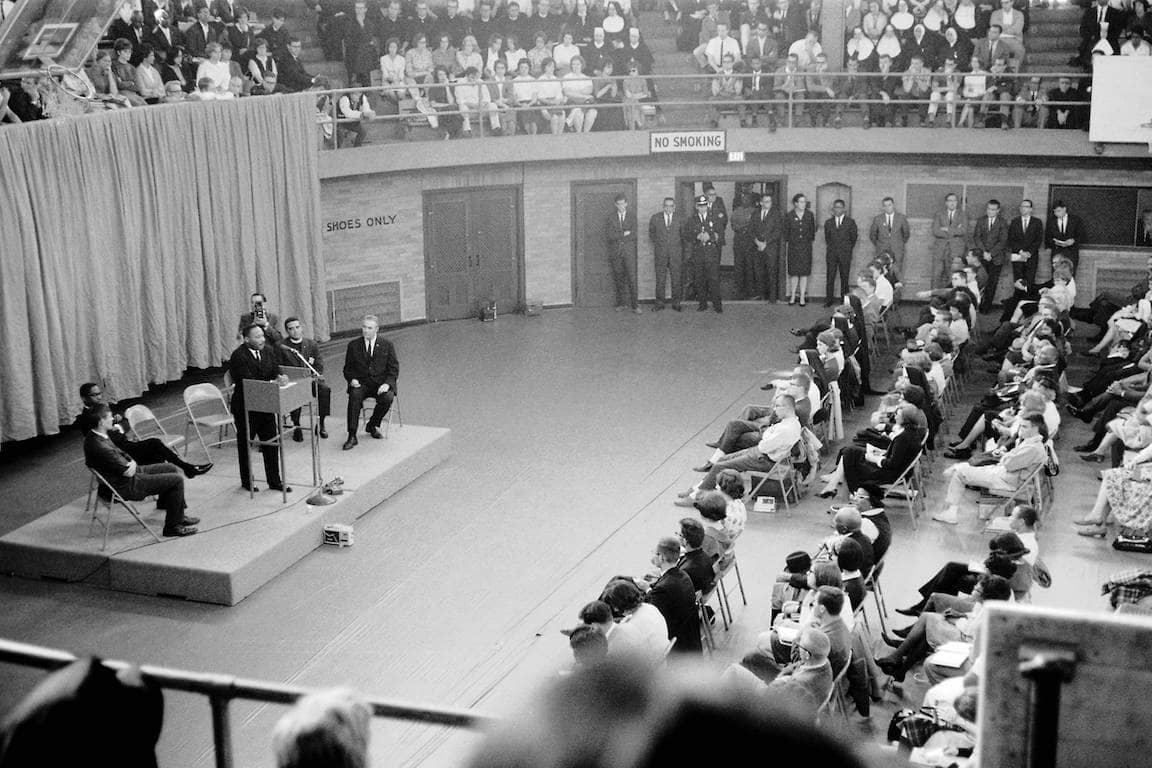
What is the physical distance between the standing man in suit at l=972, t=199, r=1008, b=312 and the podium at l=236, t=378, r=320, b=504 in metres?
12.1

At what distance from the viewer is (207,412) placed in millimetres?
14070

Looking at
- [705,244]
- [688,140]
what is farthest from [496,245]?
[688,140]

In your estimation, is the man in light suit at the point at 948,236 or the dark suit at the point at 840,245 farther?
the dark suit at the point at 840,245

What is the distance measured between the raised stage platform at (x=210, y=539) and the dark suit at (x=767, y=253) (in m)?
10.1

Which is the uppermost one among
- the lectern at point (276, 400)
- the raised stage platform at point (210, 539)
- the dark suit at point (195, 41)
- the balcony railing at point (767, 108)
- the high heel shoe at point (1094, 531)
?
the dark suit at point (195, 41)

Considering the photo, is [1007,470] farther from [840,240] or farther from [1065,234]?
[840,240]

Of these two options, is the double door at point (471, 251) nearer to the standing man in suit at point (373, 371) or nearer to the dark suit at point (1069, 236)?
the standing man in suit at point (373, 371)

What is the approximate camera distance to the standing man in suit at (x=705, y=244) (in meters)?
21.1

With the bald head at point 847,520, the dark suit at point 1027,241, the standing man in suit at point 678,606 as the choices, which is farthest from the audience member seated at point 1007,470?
the dark suit at point 1027,241

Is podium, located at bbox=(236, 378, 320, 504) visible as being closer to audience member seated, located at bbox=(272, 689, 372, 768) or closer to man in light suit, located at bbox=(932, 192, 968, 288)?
audience member seated, located at bbox=(272, 689, 372, 768)

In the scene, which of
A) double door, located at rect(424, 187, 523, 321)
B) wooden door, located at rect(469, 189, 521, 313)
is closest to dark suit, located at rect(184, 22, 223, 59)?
double door, located at rect(424, 187, 523, 321)

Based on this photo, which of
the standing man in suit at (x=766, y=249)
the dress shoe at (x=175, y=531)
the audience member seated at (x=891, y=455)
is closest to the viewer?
the dress shoe at (x=175, y=531)

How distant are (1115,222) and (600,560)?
40.8ft

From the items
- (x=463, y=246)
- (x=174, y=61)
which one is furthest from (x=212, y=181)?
(x=463, y=246)
